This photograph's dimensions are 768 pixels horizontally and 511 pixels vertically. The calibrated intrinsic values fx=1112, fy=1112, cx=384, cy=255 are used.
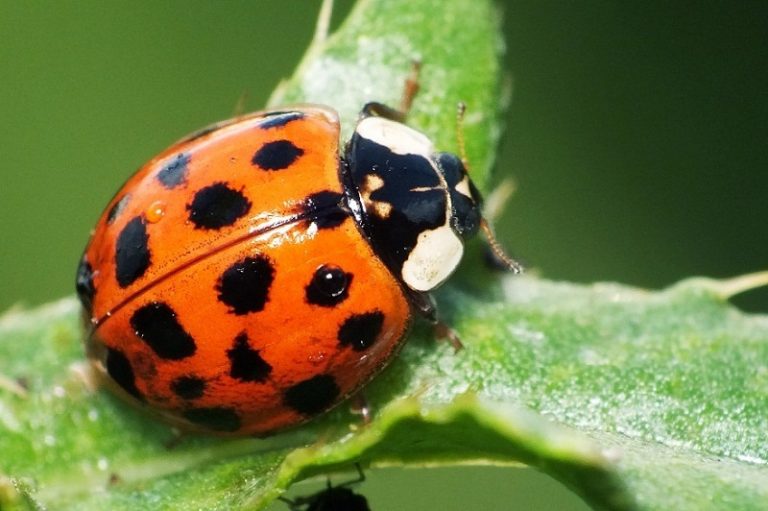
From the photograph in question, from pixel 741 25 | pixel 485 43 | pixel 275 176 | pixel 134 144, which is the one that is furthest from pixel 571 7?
pixel 275 176

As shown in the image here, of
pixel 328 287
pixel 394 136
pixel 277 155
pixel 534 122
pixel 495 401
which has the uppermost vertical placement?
pixel 277 155

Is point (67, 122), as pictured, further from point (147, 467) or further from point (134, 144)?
point (147, 467)

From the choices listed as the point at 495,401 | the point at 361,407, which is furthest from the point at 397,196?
the point at 495,401

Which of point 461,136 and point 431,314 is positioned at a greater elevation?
point 461,136

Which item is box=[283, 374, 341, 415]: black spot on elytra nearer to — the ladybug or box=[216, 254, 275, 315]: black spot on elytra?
the ladybug

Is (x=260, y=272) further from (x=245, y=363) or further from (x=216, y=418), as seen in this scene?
(x=216, y=418)

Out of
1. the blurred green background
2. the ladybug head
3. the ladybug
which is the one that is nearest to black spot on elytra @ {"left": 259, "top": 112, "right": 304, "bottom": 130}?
the ladybug
